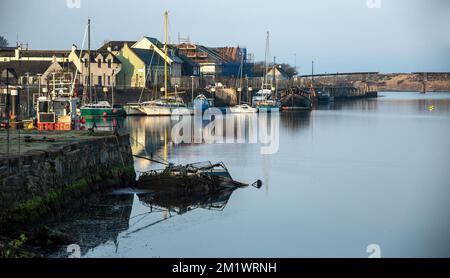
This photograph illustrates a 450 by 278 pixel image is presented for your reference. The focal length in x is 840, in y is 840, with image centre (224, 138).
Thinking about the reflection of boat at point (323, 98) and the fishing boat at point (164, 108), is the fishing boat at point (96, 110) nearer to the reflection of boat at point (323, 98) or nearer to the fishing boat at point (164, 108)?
the fishing boat at point (164, 108)

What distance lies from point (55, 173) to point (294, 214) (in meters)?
7.98

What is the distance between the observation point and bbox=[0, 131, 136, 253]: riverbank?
21.9 meters

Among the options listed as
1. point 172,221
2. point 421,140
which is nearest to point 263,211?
point 172,221

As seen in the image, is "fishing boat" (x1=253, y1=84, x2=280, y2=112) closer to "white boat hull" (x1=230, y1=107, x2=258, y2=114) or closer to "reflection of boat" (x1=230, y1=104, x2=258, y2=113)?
"reflection of boat" (x1=230, y1=104, x2=258, y2=113)

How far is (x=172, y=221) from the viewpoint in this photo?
2566 centimetres

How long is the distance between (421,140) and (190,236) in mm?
41266

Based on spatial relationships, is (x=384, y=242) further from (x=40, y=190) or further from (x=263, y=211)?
(x=40, y=190)

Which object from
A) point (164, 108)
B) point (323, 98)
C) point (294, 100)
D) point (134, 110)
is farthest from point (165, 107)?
point (323, 98)

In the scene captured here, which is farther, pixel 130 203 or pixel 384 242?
pixel 130 203

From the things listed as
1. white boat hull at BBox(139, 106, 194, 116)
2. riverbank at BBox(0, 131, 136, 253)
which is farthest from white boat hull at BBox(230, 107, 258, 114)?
riverbank at BBox(0, 131, 136, 253)

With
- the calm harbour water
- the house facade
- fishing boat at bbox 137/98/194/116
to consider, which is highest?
the house facade

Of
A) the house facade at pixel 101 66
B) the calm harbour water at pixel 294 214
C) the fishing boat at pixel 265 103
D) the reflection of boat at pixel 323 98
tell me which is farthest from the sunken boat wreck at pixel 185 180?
the reflection of boat at pixel 323 98

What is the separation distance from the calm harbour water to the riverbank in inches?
31.0

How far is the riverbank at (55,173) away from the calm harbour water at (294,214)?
0.79m
